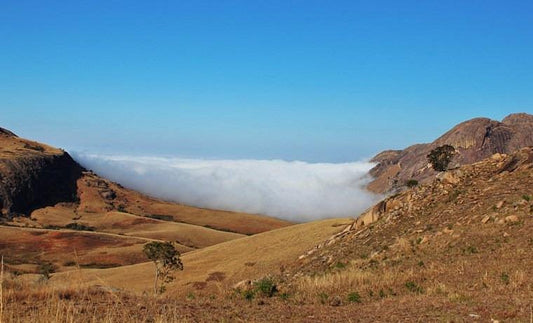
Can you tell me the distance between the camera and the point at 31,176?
153 meters

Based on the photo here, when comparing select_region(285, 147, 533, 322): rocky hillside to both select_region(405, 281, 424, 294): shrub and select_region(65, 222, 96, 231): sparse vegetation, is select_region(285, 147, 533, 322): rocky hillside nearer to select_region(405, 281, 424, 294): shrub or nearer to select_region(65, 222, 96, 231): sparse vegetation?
select_region(405, 281, 424, 294): shrub

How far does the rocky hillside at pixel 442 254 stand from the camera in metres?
10.5

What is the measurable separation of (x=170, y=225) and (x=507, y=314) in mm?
137870

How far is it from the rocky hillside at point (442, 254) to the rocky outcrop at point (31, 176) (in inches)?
5416

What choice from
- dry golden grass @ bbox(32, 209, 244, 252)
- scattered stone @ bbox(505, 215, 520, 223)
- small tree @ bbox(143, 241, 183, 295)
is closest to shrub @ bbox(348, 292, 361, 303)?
scattered stone @ bbox(505, 215, 520, 223)

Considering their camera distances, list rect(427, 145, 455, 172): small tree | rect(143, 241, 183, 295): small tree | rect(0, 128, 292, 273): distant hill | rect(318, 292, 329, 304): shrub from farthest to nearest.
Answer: rect(0, 128, 292, 273): distant hill, rect(427, 145, 455, 172): small tree, rect(143, 241, 183, 295): small tree, rect(318, 292, 329, 304): shrub

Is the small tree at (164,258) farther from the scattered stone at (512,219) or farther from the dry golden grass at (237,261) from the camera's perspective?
the scattered stone at (512,219)

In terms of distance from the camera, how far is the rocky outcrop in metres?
145

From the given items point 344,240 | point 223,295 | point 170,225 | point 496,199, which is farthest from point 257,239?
point 170,225

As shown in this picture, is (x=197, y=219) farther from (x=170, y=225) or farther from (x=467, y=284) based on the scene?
(x=467, y=284)

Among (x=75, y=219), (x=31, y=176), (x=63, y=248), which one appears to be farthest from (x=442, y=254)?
(x=31, y=176)

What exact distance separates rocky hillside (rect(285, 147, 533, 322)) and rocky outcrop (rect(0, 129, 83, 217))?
5416 inches

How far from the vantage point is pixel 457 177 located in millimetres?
29047

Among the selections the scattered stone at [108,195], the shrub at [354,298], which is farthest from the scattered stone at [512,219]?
the scattered stone at [108,195]
